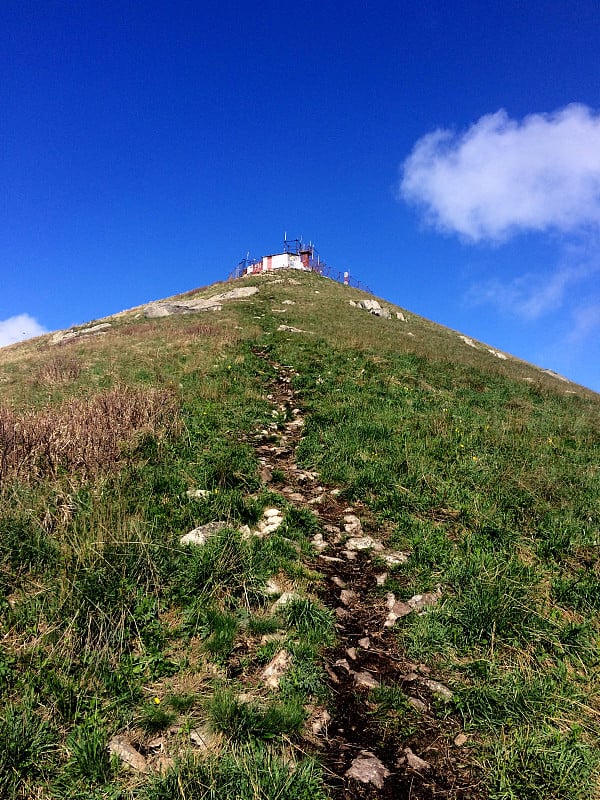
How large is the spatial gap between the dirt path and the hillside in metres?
0.02

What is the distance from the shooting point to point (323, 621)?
4.44 meters

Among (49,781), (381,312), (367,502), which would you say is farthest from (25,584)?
(381,312)

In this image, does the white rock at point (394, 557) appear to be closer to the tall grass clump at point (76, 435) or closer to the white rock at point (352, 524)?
the white rock at point (352, 524)

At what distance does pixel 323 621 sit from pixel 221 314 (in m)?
27.6

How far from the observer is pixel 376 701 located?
12.0 feet

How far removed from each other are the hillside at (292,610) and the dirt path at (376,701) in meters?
0.02

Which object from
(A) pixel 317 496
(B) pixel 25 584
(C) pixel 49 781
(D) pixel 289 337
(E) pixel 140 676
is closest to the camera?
(C) pixel 49 781

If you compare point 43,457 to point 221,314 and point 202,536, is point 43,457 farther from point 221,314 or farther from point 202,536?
point 221,314

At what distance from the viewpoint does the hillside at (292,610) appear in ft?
10.1

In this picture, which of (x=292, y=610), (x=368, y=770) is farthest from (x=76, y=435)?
(x=368, y=770)

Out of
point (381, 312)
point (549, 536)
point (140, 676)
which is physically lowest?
point (140, 676)

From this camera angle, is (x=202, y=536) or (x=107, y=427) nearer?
(x=202, y=536)

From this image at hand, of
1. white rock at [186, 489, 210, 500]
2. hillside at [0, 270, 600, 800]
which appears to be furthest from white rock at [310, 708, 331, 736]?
white rock at [186, 489, 210, 500]

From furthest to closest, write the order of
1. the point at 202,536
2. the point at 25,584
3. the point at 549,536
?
1. the point at 549,536
2. the point at 202,536
3. the point at 25,584
